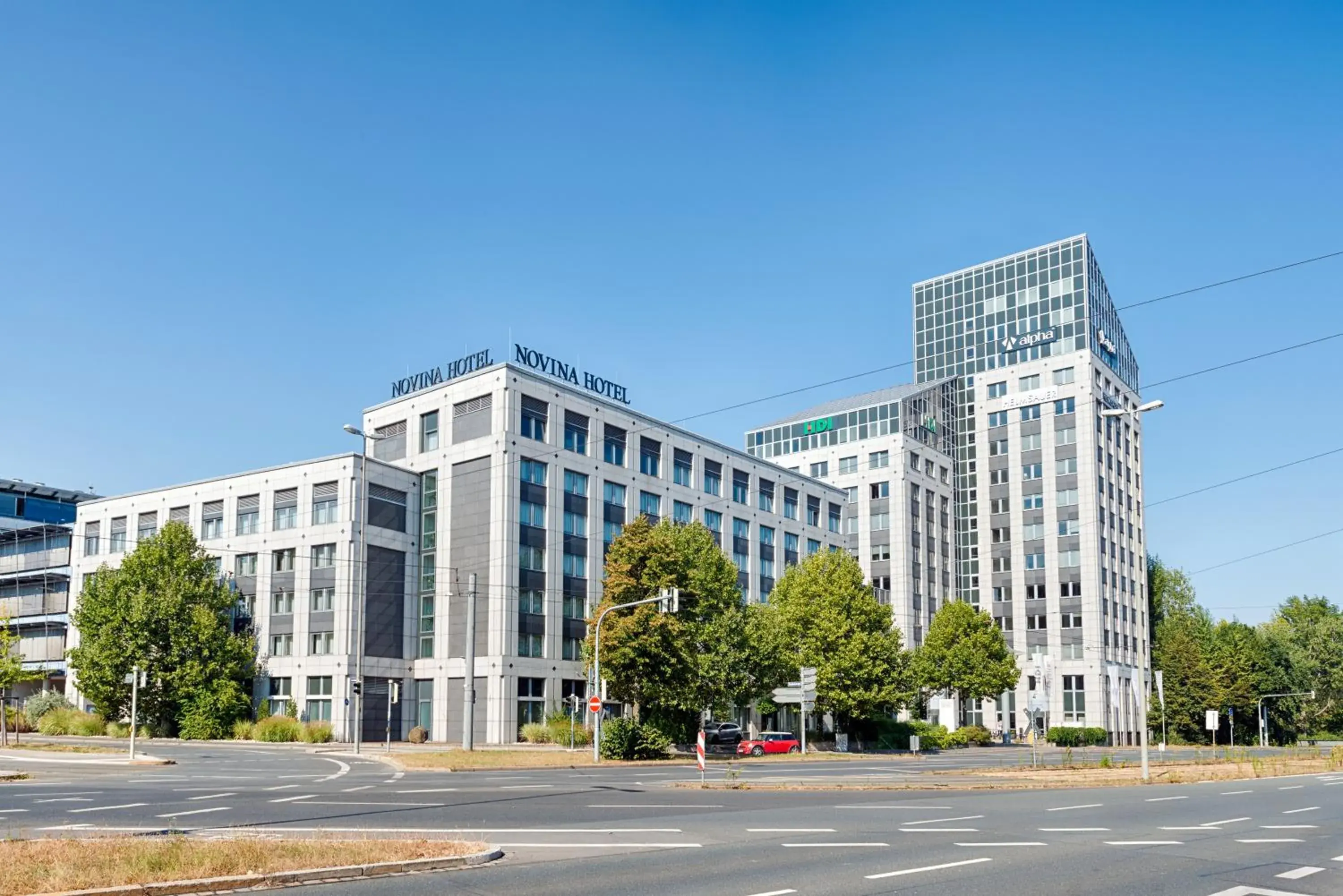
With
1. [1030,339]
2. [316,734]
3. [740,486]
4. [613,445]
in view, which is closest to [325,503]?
[316,734]

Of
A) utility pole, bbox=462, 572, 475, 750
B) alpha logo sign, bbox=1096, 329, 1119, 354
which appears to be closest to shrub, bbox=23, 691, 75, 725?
utility pole, bbox=462, 572, 475, 750

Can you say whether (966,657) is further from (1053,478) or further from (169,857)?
(169,857)

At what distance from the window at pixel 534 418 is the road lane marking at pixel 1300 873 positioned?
58.8 m

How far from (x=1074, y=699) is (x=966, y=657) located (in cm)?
2644

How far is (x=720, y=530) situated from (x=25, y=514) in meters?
64.7

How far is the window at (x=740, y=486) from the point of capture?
293ft

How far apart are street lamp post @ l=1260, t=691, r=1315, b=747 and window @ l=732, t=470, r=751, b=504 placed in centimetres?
4560

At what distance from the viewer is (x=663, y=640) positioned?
175 ft

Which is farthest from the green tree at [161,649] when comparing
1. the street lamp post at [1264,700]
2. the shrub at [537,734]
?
the street lamp post at [1264,700]

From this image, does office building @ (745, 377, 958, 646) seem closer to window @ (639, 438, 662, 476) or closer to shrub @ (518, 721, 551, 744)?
window @ (639, 438, 662, 476)

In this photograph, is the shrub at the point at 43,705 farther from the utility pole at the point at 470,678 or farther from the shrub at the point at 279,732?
the utility pole at the point at 470,678

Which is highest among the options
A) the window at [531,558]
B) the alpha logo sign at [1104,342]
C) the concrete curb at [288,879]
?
the alpha logo sign at [1104,342]

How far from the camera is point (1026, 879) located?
13.8 meters

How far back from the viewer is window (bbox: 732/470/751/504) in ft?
293
